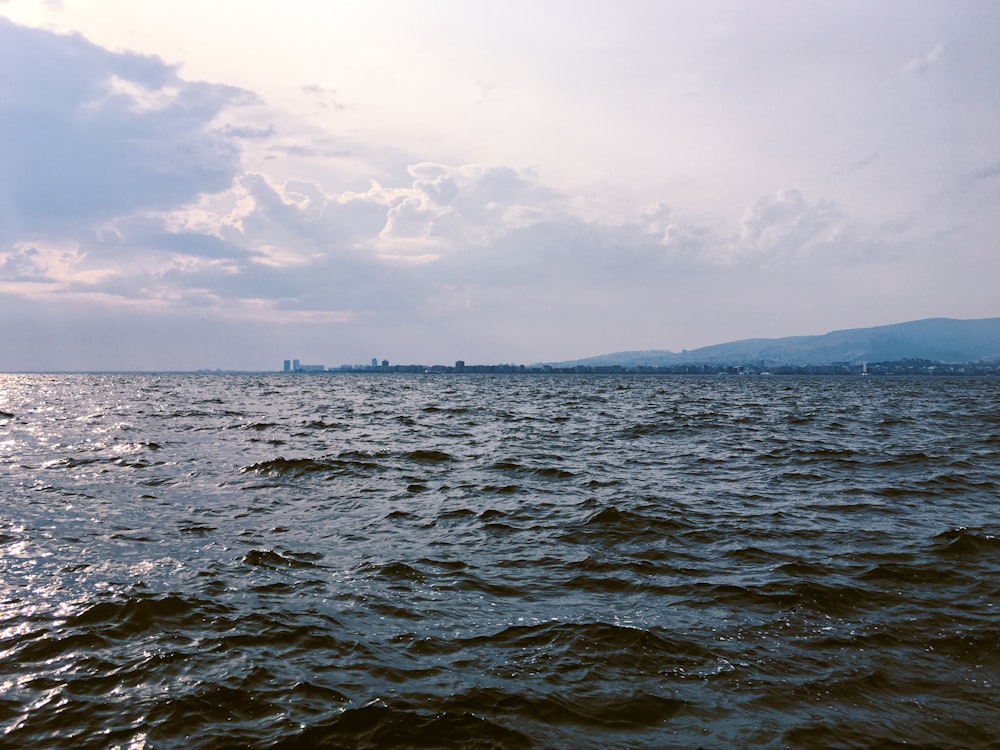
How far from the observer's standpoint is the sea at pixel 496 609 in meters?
5.98

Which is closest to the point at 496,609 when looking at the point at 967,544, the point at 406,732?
the point at 406,732

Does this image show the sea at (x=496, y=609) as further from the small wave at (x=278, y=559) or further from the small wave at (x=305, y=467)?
the small wave at (x=305, y=467)

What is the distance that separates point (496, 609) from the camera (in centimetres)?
886

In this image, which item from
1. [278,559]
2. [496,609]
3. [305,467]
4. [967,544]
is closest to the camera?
[496,609]

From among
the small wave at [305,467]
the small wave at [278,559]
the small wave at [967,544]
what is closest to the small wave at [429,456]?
the small wave at [305,467]

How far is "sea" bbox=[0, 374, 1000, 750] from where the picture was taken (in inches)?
236

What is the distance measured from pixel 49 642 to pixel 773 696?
8.26m

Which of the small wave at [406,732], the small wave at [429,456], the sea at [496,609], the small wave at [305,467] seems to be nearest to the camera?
the small wave at [406,732]

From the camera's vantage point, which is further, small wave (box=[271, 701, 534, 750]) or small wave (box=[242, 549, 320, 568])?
small wave (box=[242, 549, 320, 568])

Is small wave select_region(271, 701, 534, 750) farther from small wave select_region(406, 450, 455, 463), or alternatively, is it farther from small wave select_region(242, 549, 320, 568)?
small wave select_region(406, 450, 455, 463)

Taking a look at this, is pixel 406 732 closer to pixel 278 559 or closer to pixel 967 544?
pixel 278 559

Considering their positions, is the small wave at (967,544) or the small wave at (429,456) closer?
the small wave at (967,544)

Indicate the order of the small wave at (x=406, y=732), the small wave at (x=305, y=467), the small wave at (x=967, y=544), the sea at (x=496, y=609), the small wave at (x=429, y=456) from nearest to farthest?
the small wave at (x=406, y=732) < the sea at (x=496, y=609) < the small wave at (x=967, y=544) < the small wave at (x=305, y=467) < the small wave at (x=429, y=456)

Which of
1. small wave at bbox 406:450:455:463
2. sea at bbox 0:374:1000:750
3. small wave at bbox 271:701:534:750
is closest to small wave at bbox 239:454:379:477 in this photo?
sea at bbox 0:374:1000:750
